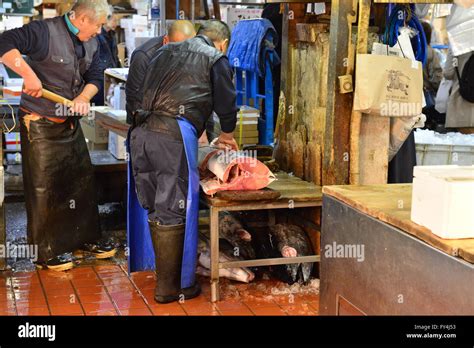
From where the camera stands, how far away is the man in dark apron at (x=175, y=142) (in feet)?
17.9

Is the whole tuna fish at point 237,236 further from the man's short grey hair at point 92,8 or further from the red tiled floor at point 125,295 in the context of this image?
the man's short grey hair at point 92,8

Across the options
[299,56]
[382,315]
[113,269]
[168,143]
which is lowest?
[113,269]

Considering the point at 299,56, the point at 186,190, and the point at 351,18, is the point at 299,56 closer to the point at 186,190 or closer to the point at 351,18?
the point at 351,18

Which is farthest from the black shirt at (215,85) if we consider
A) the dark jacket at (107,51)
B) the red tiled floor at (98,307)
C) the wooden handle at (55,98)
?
the dark jacket at (107,51)

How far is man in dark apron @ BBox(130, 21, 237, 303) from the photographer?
5.44 m

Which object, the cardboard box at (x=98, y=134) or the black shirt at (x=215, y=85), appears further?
the cardboard box at (x=98, y=134)

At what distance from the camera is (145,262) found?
614 cm

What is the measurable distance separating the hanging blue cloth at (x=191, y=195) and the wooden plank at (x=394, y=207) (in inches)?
61.3

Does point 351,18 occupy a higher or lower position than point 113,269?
higher

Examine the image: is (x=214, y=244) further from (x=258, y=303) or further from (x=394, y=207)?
(x=394, y=207)

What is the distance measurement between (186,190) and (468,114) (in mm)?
4928

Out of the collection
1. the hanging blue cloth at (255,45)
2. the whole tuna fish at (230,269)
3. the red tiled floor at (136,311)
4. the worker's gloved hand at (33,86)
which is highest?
the hanging blue cloth at (255,45)

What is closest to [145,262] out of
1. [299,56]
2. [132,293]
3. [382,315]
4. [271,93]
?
[132,293]

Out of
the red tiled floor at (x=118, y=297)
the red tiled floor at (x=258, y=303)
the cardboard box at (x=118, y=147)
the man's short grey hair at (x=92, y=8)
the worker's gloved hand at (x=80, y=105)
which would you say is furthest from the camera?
the cardboard box at (x=118, y=147)
